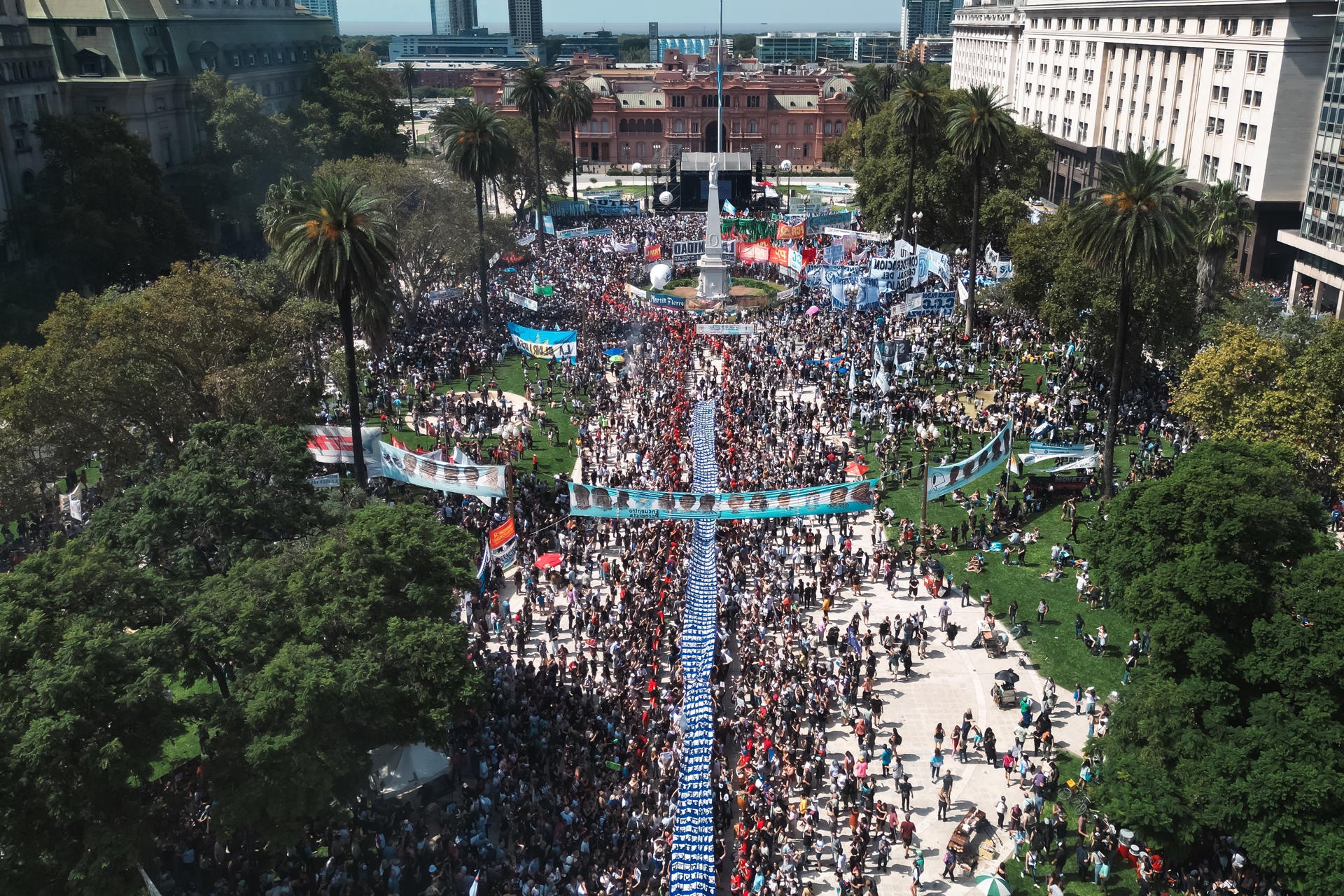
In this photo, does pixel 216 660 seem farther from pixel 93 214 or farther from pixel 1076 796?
pixel 93 214

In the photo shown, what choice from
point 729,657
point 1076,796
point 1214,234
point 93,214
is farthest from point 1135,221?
point 93,214

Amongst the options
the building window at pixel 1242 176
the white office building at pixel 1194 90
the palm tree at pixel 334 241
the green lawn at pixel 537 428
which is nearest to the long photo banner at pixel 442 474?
the palm tree at pixel 334 241

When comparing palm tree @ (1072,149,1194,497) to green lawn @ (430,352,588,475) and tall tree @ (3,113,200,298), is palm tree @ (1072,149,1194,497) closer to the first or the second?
green lawn @ (430,352,588,475)

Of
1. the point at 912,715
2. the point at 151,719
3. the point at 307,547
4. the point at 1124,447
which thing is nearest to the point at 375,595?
the point at 307,547

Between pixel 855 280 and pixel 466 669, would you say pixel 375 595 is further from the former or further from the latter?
pixel 855 280

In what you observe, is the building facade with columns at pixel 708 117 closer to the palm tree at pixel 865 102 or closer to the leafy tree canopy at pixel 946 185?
the palm tree at pixel 865 102

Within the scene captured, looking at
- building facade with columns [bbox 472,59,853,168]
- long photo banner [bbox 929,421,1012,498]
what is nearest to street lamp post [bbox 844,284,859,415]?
long photo banner [bbox 929,421,1012,498]
